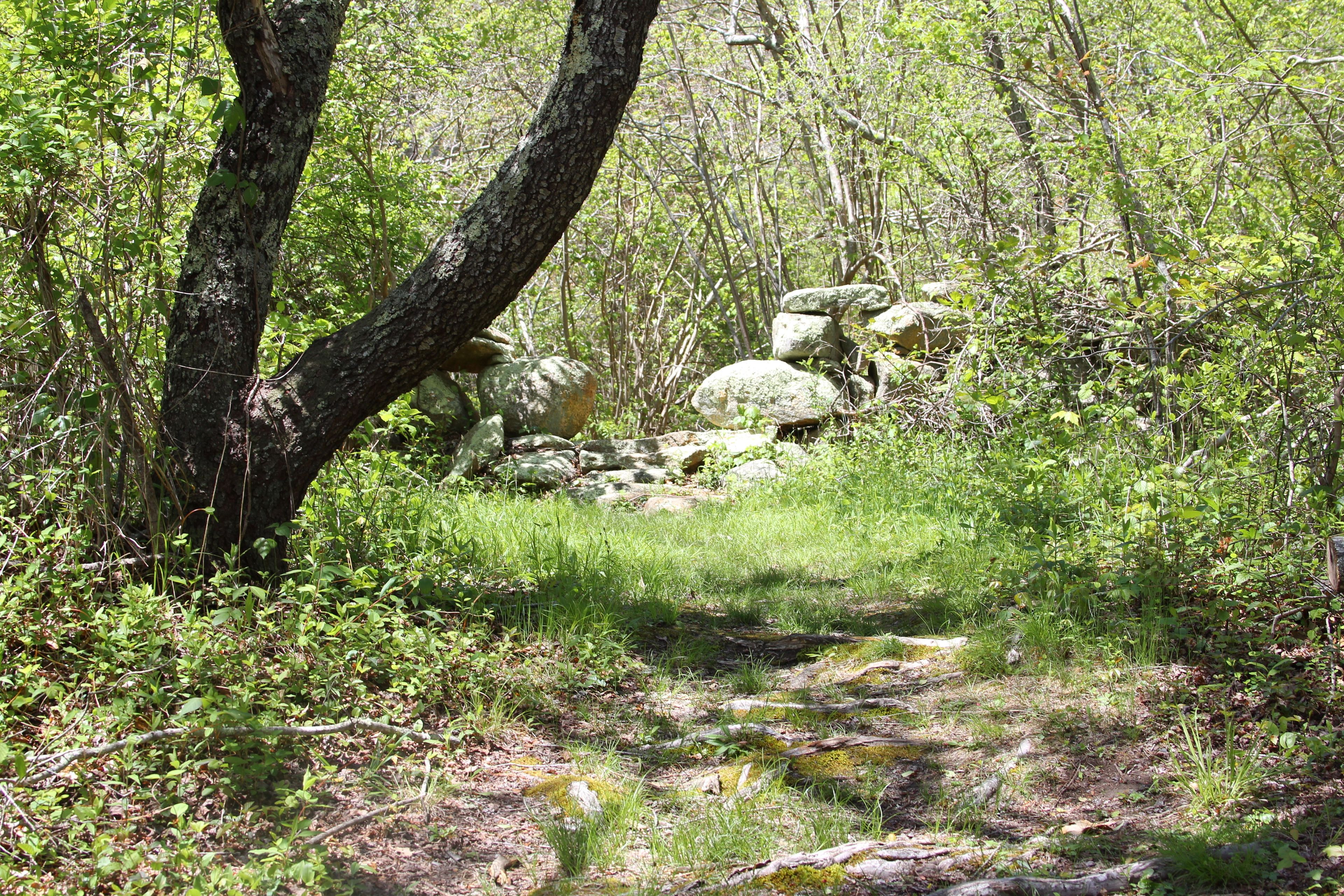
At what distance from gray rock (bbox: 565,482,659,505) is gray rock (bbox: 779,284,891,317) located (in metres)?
2.58

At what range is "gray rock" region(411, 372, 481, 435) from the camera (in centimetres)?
950

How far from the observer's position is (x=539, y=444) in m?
9.32

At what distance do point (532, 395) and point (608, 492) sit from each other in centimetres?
161

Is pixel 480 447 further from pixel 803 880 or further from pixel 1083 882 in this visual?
pixel 1083 882

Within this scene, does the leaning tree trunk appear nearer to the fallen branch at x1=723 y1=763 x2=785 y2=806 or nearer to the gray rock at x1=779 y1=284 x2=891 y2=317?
the fallen branch at x1=723 y1=763 x2=785 y2=806

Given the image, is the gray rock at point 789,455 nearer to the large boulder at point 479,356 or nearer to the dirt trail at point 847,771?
the large boulder at point 479,356

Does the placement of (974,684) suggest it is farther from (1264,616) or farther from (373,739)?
(373,739)

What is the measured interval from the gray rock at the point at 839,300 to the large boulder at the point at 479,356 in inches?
119

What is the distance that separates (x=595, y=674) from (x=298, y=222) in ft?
20.7

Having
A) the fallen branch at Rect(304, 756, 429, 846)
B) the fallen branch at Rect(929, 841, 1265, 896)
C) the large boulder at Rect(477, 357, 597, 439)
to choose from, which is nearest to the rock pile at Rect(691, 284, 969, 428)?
the large boulder at Rect(477, 357, 597, 439)

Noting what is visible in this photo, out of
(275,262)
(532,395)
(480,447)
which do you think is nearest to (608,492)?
(480,447)

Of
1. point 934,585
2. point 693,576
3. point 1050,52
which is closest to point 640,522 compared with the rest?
point 693,576

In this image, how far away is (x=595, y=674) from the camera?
148 inches

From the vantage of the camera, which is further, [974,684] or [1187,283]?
[1187,283]
